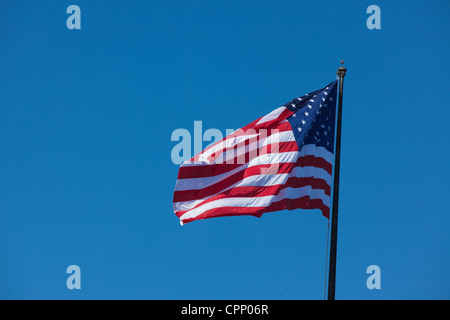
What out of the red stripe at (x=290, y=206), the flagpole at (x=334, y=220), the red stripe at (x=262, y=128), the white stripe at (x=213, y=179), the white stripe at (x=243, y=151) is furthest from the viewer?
the white stripe at (x=243, y=151)

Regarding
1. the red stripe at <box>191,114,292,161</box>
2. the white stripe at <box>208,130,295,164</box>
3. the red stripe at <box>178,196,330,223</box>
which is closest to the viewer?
the red stripe at <box>178,196,330,223</box>

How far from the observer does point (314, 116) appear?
20016mm

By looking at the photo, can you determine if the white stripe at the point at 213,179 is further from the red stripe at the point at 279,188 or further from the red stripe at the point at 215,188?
the red stripe at the point at 279,188

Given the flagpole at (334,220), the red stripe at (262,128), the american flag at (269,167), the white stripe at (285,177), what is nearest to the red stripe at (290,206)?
the american flag at (269,167)

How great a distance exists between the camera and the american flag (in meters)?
19.7

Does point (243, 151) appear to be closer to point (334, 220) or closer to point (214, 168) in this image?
point (214, 168)

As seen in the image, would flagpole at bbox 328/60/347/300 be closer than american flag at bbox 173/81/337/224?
Yes

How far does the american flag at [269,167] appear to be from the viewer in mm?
19656

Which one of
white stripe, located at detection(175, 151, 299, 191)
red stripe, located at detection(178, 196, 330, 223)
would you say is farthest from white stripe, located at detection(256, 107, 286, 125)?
red stripe, located at detection(178, 196, 330, 223)

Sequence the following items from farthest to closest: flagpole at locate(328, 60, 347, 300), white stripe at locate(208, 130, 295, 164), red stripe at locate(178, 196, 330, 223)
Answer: white stripe at locate(208, 130, 295, 164)
red stripe at locate(178, 196, 330, 223)
flagpole at locate(328, 60, 347, 300)

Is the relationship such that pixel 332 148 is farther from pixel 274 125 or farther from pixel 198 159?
pixel 198 159

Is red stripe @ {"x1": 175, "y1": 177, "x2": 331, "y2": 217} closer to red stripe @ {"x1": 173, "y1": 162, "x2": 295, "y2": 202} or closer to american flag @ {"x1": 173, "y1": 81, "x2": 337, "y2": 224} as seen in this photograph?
american flag @ {"x1": 173, "y1": 81, "x2": 337, "y2": 224}

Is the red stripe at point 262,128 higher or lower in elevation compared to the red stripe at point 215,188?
higher

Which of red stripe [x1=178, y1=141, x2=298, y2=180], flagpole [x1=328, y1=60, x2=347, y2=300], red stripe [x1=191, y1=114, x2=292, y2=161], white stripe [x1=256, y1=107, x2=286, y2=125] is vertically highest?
white stripe [x1=256, y1=107, x2=286, y2=125]
